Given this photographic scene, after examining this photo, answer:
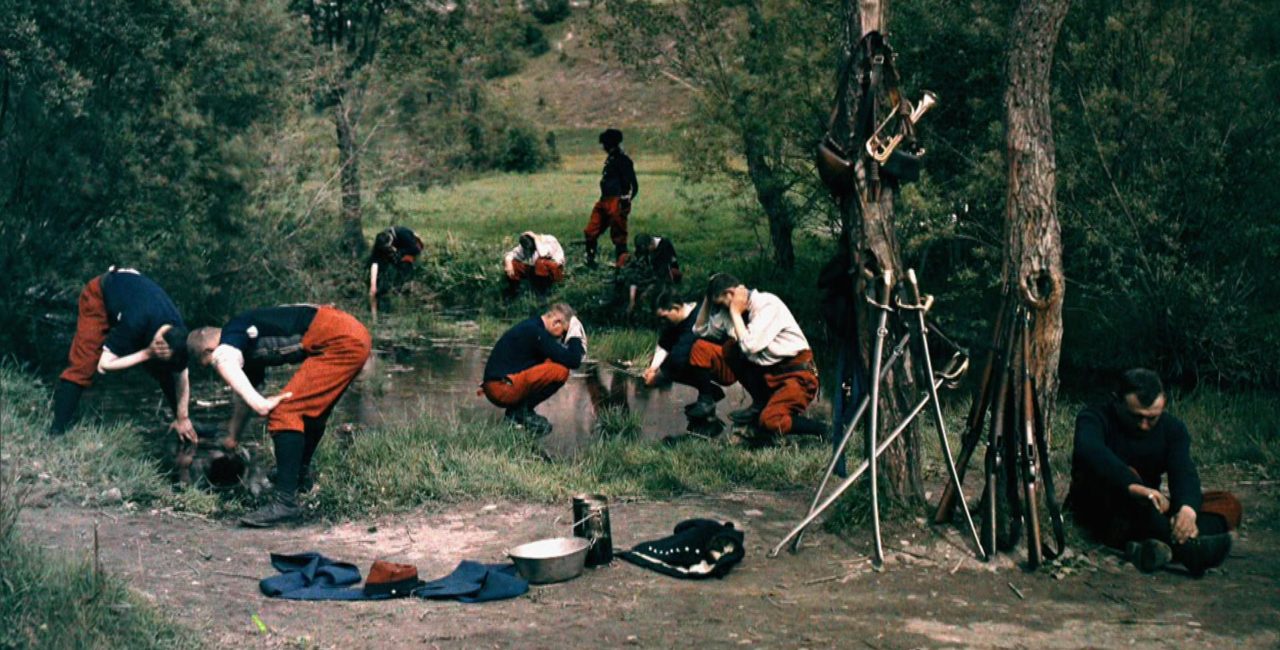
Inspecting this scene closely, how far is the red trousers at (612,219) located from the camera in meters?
18.9

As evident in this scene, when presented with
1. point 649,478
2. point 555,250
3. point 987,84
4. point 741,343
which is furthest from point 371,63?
point 649,478

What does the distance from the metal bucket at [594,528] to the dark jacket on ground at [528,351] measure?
335 centimetres

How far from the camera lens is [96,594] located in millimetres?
5879

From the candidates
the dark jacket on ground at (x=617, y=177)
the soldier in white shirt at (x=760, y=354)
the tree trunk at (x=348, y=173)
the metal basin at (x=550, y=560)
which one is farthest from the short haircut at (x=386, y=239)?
the metal basin at (x=550, y=560)

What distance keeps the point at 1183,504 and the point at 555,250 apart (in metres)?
10.6

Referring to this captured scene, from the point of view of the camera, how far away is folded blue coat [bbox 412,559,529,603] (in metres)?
6.95

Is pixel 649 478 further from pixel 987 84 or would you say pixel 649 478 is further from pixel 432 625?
pixel 987 84

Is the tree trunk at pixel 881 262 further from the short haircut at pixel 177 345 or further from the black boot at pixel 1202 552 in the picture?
the short haircut at pixel 177 345

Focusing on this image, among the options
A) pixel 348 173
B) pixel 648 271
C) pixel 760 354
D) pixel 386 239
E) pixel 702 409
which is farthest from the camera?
pixel 348 173

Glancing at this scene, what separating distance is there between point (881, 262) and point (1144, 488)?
6.17ft

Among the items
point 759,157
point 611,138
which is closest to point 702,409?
point 759,157

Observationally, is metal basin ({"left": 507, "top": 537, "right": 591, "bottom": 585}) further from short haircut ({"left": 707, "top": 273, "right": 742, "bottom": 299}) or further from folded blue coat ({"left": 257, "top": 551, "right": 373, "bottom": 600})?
short haircut ({"left": 707, "top": 273, "right": 742, "bottom": 299})

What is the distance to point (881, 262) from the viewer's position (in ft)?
Result: 26.2

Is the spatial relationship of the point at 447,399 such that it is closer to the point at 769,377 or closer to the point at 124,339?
the point at 769,377
